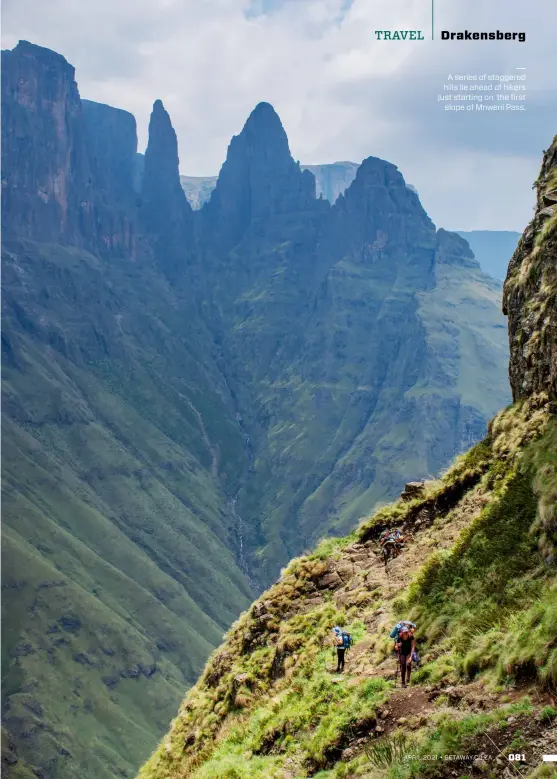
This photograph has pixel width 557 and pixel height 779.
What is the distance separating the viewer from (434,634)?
914 inches

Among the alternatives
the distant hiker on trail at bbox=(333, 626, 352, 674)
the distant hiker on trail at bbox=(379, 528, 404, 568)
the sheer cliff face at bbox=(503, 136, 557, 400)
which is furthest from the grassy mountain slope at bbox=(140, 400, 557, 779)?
the sheer cliff face at bbox=(503, 136, 557, 400)

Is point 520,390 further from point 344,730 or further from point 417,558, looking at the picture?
point 344,730

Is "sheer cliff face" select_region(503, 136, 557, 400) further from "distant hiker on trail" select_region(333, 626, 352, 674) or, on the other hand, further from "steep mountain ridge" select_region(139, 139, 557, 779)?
"distant hiker on trail" select_region(333, 626, 352, 674)

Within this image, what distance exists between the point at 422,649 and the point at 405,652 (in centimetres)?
164

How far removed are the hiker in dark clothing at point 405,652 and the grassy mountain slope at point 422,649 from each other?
36 cm

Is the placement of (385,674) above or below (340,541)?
below

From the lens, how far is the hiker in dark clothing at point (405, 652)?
21438 millimetres

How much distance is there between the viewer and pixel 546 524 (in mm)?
22719

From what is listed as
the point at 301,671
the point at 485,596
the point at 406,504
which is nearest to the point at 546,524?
the point at 485,596

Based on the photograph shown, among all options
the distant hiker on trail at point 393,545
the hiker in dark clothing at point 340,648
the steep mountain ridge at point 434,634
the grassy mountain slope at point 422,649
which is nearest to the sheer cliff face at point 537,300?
the steep mountain ridge at point 434,634

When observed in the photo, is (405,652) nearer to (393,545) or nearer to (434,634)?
(434,634)

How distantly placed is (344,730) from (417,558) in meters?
9.82

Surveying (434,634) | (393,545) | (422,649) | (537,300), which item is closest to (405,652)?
(422,649)

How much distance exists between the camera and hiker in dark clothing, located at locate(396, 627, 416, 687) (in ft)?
70.3
